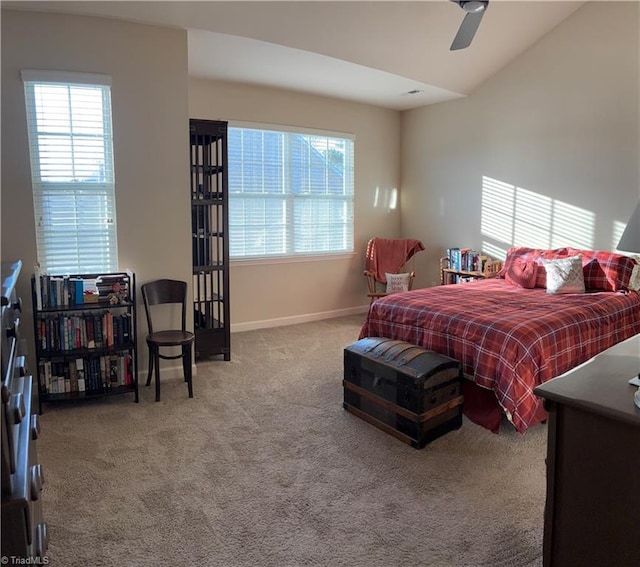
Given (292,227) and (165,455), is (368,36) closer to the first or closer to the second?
(292,227)

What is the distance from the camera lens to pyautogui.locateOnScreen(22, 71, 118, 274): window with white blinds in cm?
343

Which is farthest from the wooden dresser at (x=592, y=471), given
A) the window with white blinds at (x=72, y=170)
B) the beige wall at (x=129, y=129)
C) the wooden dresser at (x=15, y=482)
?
the window with white blinds at (x=72, y=170)

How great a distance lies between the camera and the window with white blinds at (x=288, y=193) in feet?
17.7

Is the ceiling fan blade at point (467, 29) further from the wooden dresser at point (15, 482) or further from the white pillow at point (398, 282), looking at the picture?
the wooden dresser at point (15, 482)

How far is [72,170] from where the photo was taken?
3.54 m

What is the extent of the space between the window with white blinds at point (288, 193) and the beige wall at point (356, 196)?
0.14 m

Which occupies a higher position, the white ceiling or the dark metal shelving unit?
the white ceiling

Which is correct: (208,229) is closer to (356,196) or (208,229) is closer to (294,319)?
(294,319)

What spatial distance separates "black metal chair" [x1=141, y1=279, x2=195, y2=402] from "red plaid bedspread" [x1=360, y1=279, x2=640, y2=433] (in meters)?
1.36

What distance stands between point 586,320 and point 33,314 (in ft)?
12.1

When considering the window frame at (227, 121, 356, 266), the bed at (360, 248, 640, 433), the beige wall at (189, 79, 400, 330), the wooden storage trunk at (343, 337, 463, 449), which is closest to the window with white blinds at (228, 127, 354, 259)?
the window frame at (227, 121, 356, 266)

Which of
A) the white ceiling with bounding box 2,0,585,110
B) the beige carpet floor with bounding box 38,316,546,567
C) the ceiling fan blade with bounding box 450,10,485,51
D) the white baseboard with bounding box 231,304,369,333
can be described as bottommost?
the beige carpet floor with bounding box 38,316,546,567

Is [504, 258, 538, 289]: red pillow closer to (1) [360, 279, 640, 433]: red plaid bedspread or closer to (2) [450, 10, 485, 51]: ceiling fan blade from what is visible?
(1) [360, 279, 640, 433]: red plaid bedspread

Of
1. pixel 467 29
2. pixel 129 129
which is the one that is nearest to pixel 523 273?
pixel 467 29
